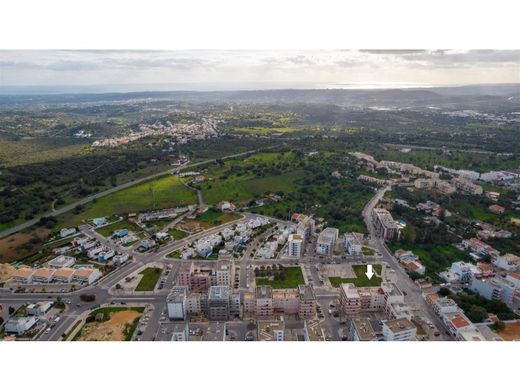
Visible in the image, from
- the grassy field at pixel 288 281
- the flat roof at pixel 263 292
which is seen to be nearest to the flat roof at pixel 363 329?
the flat roof at pixel 263 292

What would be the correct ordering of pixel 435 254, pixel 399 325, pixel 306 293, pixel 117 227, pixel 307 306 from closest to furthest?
pixel 399 325 < pixel 307 306 < pixel 306 293 < pixel 435 254 < pixel 117 227

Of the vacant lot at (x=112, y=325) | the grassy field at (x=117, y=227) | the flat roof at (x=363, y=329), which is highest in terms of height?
the flat roof at (x=363, y=329)

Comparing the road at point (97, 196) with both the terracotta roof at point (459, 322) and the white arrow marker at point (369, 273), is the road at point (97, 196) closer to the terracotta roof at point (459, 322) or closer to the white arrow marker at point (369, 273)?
the white arrow marker at point (369, 273)

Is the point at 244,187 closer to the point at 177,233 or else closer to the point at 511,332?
the point at 177,233

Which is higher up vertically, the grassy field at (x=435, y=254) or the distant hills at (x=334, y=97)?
the distant hills at (x=334, y=97)

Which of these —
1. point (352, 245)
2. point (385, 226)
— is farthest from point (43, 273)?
point (385, 226)

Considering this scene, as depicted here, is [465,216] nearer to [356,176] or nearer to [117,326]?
[356,176]

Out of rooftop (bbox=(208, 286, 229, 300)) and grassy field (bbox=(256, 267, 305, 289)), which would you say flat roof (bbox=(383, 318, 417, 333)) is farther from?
rooftop (bbox=(208, 286, 229, 300))

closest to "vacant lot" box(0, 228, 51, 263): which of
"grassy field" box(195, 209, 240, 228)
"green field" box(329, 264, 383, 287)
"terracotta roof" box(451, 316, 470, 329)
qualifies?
"grassy field" box(195, 209, 240, 228)
